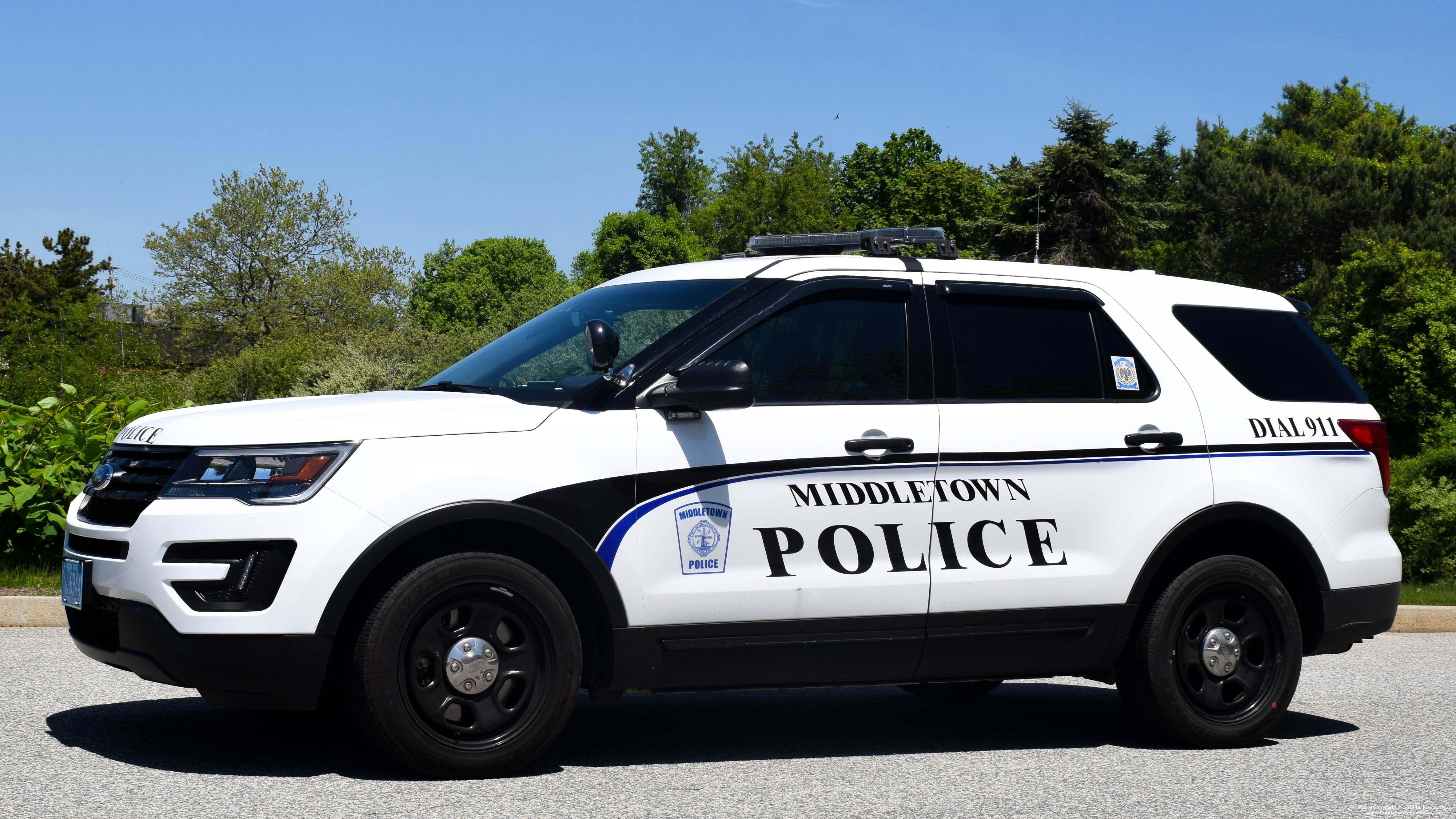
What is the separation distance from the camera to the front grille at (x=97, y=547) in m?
4.79

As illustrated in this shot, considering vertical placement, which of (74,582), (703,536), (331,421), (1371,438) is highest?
(331,421)

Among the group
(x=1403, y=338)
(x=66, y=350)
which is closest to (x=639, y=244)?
(x=1403, y=338)

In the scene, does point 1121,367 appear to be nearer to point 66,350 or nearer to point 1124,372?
point 1124,372

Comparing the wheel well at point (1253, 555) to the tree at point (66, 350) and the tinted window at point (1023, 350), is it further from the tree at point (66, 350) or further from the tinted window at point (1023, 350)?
the tree at point (66, 350)

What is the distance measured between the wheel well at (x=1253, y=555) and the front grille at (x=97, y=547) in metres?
→ 3.96

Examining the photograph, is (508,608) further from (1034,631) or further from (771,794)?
(1034,631)

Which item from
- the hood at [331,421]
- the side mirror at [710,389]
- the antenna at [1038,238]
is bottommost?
the hood at [331,421]

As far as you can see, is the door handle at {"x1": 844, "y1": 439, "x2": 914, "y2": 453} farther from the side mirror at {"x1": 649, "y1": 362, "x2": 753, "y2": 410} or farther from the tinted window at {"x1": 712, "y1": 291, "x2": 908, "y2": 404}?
the side mirror at {"x1": 649, "y1": 362, "x2": 753, "y2": 410}

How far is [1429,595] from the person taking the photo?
41.7 ft

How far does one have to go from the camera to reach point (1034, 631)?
5.64 meters

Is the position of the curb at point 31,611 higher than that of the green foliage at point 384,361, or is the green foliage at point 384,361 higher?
the green foliage at point 384,361

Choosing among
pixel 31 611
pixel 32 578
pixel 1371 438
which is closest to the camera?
pixel 1371 438

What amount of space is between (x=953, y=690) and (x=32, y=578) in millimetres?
6195

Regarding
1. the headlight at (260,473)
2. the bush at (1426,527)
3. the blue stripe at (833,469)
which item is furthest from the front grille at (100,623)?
the bush at (1426,527)
